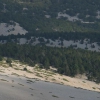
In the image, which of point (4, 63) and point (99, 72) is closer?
point (4, 63)

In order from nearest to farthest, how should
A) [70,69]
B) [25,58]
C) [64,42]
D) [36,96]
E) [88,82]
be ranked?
[36,96]
[88,82]
[70,69]
[25,58]
[64,42]

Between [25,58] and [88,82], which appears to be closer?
[88,82]

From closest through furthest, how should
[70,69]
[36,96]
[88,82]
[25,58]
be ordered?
[36,96] < [88,82] < [70,69] < [25,58]

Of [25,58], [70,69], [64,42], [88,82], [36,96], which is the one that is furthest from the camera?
[64,42]

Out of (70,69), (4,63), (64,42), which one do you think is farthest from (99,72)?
(64,42)

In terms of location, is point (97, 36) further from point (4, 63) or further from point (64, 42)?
point (4, 63)

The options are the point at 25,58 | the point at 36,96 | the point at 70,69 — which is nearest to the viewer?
the point at 36,96

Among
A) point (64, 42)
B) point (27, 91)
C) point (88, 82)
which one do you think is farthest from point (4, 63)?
point (64, 42)

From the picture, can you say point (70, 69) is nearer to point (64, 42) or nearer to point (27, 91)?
point (27, 91)

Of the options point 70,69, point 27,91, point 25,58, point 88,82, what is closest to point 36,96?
point 27,91
